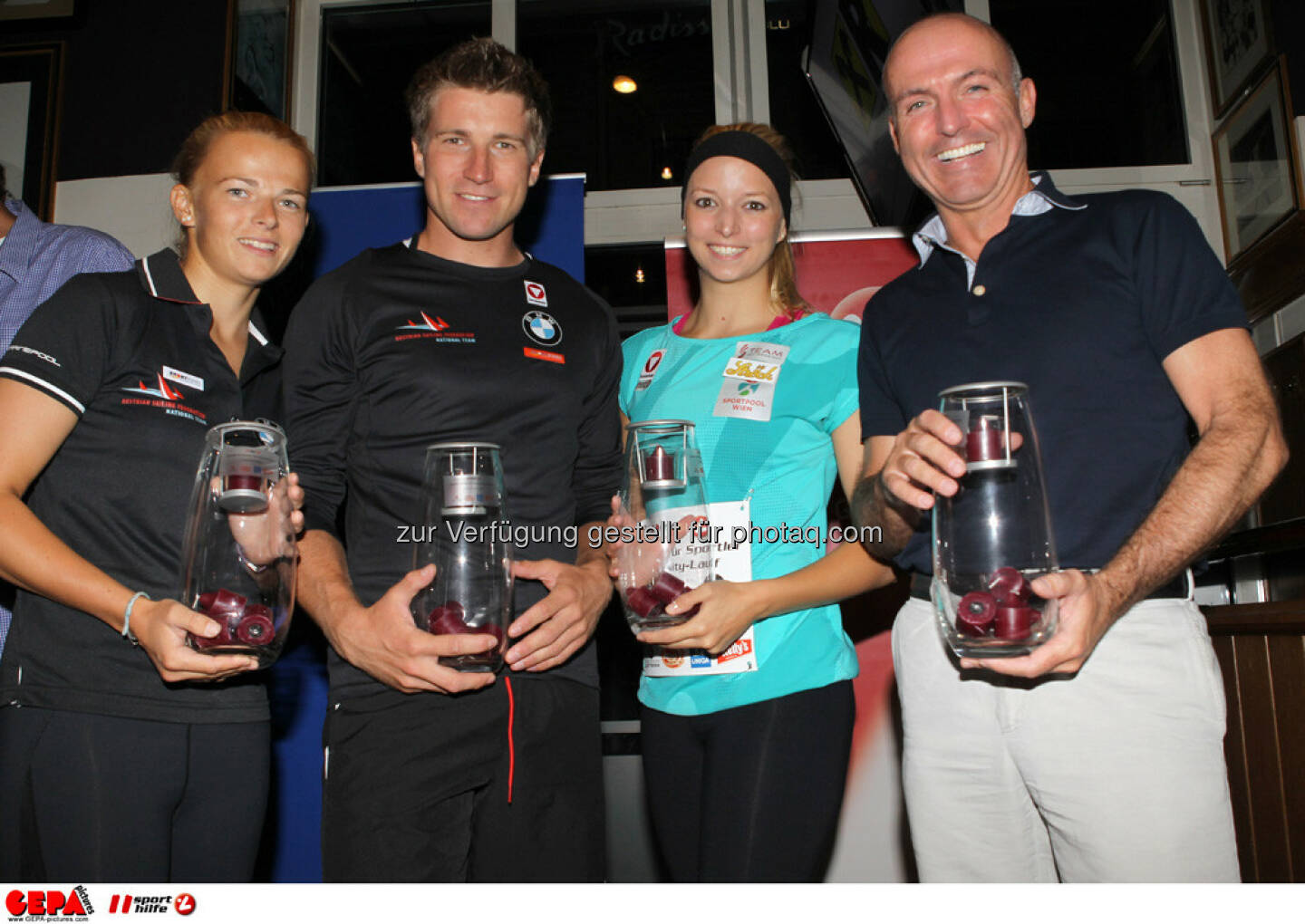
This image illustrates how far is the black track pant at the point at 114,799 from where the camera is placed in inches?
59.5

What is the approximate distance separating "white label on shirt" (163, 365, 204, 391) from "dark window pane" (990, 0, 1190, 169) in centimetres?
401

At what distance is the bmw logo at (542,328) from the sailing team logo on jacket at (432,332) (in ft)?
0.38

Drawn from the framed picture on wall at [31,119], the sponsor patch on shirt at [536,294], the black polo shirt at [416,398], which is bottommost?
the black polo shirt at [416,398]

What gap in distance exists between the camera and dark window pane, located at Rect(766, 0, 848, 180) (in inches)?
178

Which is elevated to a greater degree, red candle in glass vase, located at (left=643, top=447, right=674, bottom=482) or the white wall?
the white wall

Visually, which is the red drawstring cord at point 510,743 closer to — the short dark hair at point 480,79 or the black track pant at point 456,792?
the black track pant at point 456,792

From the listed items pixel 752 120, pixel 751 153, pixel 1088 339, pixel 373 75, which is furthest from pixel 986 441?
pixel 373 75

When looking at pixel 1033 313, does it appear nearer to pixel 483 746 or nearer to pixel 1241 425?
pixel 1241 425

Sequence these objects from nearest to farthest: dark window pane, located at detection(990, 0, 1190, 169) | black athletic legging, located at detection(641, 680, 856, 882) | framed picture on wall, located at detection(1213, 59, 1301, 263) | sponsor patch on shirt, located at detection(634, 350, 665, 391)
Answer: black athletic legging, located at detection(641, 680, 856, 882)
sponsor patch on shirt, located at detection(634, 350, 665, 391)
framed picture on wall, located at detection(1213, 59, 1301, 263)
dark window pane, located at detection(990, 0, 1190, 169)

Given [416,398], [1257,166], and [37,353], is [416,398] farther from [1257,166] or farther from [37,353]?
[1257,166]

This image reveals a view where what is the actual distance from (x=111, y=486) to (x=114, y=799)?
0.53 m

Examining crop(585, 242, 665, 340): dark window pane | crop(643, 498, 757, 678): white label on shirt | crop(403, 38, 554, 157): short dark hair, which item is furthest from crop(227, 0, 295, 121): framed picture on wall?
crop(643, 498, 757, 678): white label on shirt

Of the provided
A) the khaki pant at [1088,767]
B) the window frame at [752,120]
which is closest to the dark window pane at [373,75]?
the window frame at [752,120]
